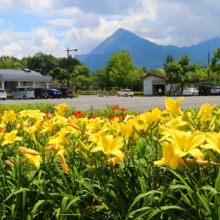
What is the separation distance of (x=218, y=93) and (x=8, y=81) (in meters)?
35.5

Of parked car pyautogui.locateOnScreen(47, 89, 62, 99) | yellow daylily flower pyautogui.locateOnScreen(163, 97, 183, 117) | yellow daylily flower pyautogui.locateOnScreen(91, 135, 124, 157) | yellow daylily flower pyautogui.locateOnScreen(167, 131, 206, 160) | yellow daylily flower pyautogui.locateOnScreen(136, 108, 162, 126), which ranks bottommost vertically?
yellow daylily flower pyautogui.locateOnScreen(91, 135, 124, 157)

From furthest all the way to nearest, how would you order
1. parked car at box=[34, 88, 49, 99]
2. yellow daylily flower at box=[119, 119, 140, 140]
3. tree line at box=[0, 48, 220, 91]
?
1. tree line at box=[0, 48, 220, 91]
2. parked car at box=[34, 88, 49, 99]
3. yellow daylily flower at box=[119, 119, 140, 140]

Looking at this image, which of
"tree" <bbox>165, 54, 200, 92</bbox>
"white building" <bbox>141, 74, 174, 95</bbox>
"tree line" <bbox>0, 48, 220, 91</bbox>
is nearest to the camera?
"tree" <bbox>165, 54, 200, 92</bbox>

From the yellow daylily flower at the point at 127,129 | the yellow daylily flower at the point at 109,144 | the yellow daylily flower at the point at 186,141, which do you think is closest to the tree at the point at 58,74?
the yellow daylily flower at the point at 127,129

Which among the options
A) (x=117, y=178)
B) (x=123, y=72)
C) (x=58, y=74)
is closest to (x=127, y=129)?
(x=117, y=178)

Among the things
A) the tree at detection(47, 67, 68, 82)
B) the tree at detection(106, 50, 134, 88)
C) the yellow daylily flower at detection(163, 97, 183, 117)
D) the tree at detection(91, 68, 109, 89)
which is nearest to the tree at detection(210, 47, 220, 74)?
the tree at detection(106, 50, 134, 88)

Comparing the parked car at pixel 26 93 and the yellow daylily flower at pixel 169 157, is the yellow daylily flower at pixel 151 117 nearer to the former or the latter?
the yellow daylily flower at pixel 169 157

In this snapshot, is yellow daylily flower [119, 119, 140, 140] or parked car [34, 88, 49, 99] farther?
parked car [34, 88, 49, 99]

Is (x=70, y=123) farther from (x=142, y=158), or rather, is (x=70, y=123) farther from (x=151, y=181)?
(x=151, y=181)

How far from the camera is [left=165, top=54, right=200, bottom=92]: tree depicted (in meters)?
41.4

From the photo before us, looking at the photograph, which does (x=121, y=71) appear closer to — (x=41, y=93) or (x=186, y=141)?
(x=41, y=93)

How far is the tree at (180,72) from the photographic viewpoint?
4141cm

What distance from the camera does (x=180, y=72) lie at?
137 ft

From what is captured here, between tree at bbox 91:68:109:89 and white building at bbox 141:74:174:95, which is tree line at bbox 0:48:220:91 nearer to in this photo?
tree at bbox 91:68:109:89
